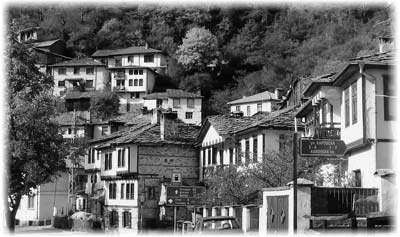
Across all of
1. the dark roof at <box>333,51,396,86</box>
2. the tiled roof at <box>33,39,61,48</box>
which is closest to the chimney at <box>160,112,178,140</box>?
the dark roof at <box>333,51,396,86</box>

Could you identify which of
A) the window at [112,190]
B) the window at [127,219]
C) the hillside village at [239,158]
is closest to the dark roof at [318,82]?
the hillside village at [239,158]

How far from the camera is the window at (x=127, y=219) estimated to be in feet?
175

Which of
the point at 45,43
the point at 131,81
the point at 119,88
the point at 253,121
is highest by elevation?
the point at 45,43

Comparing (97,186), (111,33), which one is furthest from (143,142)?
(111,33)

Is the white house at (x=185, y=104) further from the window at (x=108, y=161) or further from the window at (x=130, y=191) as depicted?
the window at (x=130, y=191)

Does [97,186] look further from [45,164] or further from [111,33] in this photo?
[111,33]

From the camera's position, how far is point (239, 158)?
146 feet

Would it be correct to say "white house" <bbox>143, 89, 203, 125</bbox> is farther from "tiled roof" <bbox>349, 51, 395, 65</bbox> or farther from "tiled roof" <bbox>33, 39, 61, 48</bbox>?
"tiled roof" <bbox>349, 51, 395, 65</bbox>

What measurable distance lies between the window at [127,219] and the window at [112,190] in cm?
275

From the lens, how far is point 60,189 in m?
68.7

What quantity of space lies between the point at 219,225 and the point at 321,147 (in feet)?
15.0

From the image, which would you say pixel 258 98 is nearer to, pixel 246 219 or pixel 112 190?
pixel 112 190

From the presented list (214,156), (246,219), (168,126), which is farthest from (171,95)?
(246,219)

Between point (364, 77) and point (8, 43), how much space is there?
13.5m
